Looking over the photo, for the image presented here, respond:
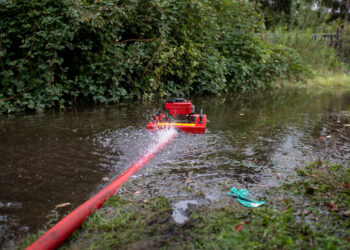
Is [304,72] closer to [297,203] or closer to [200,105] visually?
[200,105]

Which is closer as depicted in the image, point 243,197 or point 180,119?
point 243,197

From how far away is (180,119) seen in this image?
16.3 feet

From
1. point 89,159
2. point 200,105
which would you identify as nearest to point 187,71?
point 200,105

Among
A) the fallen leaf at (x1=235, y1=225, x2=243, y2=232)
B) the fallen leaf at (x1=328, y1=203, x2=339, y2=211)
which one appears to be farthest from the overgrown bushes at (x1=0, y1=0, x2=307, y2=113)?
the fallen leaf at (x1=328, y1=203, x2=339, y2=211)

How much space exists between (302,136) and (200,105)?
10.7ft

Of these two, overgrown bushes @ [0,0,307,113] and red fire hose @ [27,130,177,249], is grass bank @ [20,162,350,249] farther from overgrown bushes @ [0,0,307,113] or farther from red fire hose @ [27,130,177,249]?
overgrown bushes @ [0,0,307,113]

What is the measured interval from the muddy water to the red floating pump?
0.14 meters

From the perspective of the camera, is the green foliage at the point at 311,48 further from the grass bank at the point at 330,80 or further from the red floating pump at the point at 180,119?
the red floating pump at the point at 180,119

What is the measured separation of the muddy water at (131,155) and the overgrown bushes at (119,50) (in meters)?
0.84

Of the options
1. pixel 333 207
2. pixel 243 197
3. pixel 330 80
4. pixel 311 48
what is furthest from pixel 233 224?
pixel 311 48

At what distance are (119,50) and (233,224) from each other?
5.63 metres

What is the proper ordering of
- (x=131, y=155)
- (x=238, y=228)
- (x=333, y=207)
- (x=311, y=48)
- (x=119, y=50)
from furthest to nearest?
(x=311, y=48) < (x=119, y=50) < (x=131, y=155) < (x=333, y=207) < (x=238, y=228)

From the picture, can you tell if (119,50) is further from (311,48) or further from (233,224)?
(311,48)

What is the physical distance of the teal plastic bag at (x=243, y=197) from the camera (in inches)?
84.8
